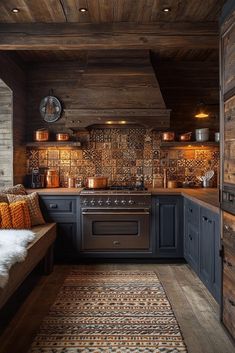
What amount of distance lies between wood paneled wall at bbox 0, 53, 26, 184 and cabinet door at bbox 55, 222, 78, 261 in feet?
2.84

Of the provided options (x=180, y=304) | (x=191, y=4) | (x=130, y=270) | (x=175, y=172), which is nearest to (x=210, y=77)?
(x=175, y=172)

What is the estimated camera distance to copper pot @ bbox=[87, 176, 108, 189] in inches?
173

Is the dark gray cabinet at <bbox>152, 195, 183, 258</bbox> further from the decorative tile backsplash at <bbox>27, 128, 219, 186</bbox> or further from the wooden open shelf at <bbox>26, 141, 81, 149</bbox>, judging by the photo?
the wooden open shelf at <bbox>26, 141, 81, 149</bbox>

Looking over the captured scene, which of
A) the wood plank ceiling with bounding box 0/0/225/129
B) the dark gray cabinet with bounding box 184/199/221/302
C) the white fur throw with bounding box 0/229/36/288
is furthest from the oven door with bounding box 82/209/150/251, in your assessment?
the wood plank ceiling with bounding box 0/0/225/129

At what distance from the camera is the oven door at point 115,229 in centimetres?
412

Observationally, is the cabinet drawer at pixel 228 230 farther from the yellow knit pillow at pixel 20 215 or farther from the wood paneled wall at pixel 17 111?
the wood paneled wall at pixel 17 111

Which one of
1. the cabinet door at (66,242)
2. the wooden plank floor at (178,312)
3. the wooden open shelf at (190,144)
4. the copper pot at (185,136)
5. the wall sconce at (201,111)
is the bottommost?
the wooden plank floor at (178,312)

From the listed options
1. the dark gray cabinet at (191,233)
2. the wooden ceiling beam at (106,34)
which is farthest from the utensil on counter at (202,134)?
the wooden ceiling beam at (106,34)

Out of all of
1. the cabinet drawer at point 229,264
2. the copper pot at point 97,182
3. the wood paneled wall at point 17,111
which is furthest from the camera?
the copper pot at point 97,182

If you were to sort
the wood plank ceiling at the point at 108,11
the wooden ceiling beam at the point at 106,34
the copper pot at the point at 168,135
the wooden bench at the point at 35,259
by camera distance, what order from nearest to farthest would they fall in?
the wooden bench at the point at 35,259 → the wood plank ceiling at the point at 108,11 → the wooden ceiling beam at the point at 106,34 → the copper pot at the point at 168,135

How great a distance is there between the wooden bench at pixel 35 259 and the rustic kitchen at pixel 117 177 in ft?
0.06

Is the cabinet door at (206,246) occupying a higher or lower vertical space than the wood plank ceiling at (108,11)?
lower

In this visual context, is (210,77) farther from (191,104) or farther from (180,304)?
(180,304)

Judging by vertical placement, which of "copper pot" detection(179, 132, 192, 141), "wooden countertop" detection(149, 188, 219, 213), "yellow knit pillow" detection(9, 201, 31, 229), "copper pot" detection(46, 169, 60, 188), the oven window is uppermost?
"copper pot" detection(179, 132, 192, 141)
